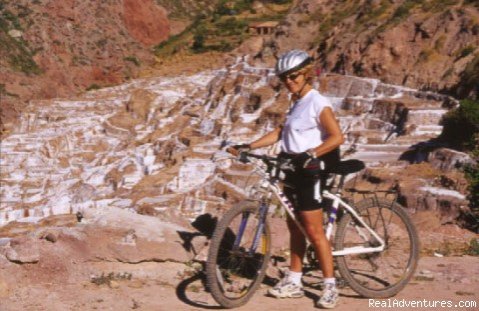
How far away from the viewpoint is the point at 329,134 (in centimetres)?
366

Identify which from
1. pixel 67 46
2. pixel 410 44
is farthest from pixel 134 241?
pixel 67 46

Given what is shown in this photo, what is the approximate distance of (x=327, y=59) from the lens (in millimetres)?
25578

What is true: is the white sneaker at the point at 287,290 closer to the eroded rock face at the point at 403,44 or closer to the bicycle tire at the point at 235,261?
the bicycle tire at the point at 235,261

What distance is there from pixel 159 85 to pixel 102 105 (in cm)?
345

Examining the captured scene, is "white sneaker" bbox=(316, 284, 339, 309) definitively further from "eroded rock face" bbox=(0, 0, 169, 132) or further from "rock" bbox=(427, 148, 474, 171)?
"eroded rock face" bbox=(0, 0, 169, 132)

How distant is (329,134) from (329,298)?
36.3 inches

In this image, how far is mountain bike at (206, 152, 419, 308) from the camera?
12.4 ft

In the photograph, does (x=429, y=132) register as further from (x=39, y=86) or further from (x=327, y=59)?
(x=39, y=86)

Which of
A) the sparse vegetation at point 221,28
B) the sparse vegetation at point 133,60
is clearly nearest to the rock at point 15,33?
the sparse vegetation at point 133,60

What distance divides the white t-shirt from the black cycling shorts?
0.29 feet

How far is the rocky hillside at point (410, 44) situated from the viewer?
20.2 metres

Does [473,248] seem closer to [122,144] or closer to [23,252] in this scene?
[23,252]

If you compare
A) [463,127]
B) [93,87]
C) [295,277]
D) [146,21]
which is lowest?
[93,87]

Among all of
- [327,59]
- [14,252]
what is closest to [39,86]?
[327,59]
